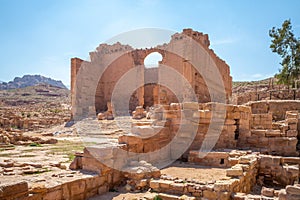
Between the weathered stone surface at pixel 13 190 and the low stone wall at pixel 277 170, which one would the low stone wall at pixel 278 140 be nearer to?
the low stone wall at pixel 277 170

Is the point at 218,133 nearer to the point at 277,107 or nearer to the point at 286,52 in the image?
the point at 277,107

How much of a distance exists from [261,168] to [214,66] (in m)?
13.6

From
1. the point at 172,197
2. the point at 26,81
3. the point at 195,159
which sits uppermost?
the point at 26,81

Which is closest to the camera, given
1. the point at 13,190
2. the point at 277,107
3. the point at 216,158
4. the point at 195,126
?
the point at 13,190

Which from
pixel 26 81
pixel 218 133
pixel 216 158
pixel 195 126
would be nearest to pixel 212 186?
pixel 216 158

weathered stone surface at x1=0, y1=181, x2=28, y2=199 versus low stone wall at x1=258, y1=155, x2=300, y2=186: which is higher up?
weathered stone surface at x1=0, y1=181, x2=28, y2=199

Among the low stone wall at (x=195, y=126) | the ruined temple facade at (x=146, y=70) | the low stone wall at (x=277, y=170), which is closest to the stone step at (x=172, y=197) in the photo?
the low stone wall at (x=195, y=126)

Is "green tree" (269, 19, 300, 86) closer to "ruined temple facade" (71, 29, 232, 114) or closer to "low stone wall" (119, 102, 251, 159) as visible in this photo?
"ruined temple facade" (71, 29, 232, 114)

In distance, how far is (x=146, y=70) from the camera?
78.7 ft

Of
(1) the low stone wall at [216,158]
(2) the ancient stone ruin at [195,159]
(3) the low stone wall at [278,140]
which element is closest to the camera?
(2) the ancient stone ruin at [195,159]

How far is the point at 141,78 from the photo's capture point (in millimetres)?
22141

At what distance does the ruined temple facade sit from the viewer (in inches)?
671

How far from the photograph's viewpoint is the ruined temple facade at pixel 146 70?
1703cm

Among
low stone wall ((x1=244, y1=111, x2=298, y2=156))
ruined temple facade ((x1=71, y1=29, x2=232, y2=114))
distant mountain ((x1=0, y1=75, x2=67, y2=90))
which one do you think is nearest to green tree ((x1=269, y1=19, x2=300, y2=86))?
ruined temple facade ((x1=71, y1=29, x2=232, y2=114))
